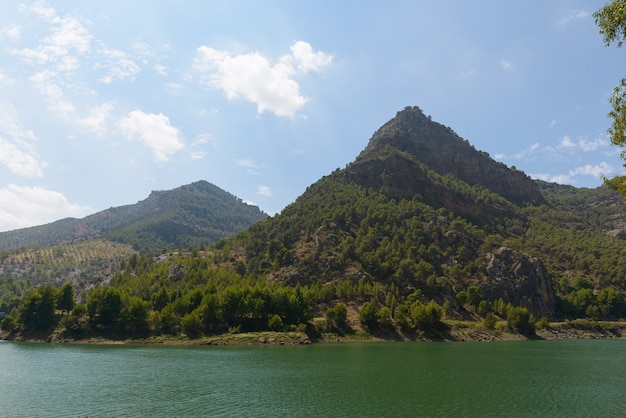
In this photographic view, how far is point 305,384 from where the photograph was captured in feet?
213

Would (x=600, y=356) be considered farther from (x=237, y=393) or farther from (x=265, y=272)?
(x=265, y=272)

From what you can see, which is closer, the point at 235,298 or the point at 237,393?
the point at 237,393

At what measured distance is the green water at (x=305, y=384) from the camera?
50.2 m

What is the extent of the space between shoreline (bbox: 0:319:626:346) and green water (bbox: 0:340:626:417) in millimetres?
22859

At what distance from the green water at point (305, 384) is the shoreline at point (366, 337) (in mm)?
22859

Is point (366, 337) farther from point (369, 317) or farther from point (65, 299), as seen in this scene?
point (65, 299)

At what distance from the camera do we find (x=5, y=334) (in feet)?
453

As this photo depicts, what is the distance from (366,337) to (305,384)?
269 feet

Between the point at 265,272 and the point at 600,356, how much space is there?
130 m

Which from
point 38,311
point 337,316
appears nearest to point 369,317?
point 337,316

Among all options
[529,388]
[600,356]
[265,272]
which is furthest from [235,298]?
[600,356]

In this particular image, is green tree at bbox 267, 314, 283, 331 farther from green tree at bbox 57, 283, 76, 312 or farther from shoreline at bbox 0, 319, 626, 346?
green tree at bbox 57, 283, 76, 312

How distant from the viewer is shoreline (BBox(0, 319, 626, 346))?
12581 centimetres

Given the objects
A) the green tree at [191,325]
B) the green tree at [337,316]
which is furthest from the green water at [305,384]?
the green tree at [337,316]
